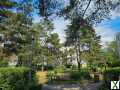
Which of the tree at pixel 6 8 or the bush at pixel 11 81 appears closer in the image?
the bush at pixel 11 81

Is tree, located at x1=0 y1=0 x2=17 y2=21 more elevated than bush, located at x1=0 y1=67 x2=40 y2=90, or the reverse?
tree, located at x1=0 y1=0 x2=17 y2=21

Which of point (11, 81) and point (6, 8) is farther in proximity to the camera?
point (6, 8)

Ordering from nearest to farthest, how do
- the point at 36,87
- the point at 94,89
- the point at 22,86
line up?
the point at 22,86 → the point at 36,87 → the point at 94,89

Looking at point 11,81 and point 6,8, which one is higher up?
point 6,8

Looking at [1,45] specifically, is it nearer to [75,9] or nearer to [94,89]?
[94,89]

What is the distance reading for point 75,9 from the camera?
1193 cm

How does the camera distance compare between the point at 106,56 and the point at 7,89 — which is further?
the point at 106,56

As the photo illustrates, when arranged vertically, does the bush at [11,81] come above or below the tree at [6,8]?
below

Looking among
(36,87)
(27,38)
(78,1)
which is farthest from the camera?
(27,38)

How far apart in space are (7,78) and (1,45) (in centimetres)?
2672

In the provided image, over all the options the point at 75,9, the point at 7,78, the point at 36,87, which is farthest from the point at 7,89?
the point at 75,9

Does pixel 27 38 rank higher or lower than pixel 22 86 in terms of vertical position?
higher

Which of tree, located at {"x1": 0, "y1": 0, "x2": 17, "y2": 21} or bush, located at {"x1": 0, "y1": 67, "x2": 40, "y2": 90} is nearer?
bush, located at {"x1": 0, "y1": 67, "x2": 40, "y2": 90}

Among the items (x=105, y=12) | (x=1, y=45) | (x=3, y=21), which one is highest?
(x=3, y=21)
